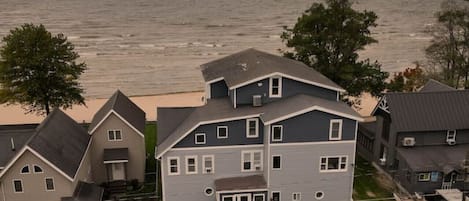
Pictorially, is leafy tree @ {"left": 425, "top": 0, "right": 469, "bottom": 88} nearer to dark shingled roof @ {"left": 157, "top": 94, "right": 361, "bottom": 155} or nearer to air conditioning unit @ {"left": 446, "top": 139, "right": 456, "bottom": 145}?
air conditioning unit @ {"left": 446, "top": 139, "right": 456, "bottom": 145}

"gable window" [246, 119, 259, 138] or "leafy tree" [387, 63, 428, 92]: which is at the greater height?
"leafy tree" [387, 63, 428, 92]

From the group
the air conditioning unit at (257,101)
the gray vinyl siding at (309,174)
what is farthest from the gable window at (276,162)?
the air conditioning unit at (257,101)

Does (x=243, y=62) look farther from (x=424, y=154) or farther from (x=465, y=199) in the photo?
(x=465, y=199)

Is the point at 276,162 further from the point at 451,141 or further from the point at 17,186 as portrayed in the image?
the point at 17,186

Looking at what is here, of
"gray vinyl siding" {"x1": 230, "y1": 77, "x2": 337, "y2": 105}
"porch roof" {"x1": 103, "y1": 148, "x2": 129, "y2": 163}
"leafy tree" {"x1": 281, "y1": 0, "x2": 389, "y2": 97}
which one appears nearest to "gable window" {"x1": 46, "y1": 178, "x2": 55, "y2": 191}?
"porch roof" {"x1": 103, "y1": 148, "x2": 129, "y2": 163}

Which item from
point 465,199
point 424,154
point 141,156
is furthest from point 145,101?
point 465,199

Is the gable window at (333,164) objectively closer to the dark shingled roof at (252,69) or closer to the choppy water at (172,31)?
the dark shingled roof at (252,69)
